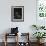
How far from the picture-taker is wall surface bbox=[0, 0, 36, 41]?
6.38m

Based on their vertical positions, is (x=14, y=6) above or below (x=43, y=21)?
above

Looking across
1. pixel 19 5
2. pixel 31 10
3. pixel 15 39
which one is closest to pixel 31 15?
pixel 31 10

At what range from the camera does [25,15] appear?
6.42 m

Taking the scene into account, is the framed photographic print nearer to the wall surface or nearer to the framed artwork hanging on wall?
the wall surface

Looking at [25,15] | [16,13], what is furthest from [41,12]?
[16,13]

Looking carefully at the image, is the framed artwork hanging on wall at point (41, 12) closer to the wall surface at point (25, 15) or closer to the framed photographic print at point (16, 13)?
the wall surface at point (25, 15)

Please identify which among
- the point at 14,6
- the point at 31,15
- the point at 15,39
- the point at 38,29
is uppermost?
the point at 14,6

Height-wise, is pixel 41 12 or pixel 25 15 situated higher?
pixel 41 12

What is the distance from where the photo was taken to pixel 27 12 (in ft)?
21.1

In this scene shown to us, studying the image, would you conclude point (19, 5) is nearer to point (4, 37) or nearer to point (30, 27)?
point (30, 27)

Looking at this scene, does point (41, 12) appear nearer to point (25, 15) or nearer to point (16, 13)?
point (25, 15)

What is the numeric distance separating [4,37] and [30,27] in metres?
1.22

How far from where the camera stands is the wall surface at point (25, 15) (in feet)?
20.9

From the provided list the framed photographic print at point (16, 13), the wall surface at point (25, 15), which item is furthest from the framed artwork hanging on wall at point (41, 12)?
the framed photographic print at point (16, 13)
